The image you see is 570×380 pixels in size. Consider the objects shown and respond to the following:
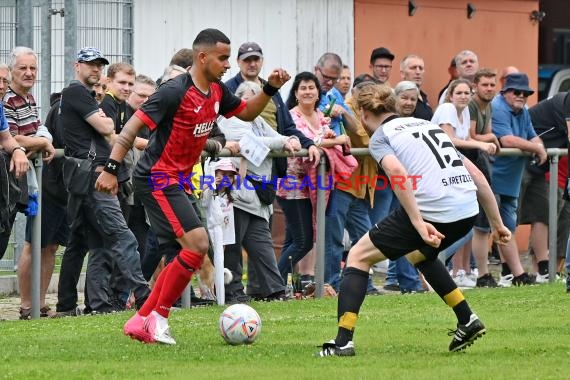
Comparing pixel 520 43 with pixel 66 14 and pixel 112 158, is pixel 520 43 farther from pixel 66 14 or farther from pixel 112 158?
pixel 112 158

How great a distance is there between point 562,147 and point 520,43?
571 cm

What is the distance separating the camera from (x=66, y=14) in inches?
592

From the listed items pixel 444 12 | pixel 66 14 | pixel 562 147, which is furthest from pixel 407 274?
pixel 444 12

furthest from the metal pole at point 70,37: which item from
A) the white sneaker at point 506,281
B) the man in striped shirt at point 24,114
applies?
the white sneaker at point 506,281

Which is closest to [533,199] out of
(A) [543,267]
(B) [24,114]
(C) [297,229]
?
(A) [543,267]

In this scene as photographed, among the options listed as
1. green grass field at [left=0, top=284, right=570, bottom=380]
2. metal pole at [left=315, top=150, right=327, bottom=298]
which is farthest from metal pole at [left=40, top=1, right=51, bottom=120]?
green grass field at [left=0, top=284, right=570, bottom=380]

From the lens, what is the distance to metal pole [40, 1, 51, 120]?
1529 centimetres

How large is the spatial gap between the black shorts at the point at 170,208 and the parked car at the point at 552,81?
1471 centimetres

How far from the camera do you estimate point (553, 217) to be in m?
15.8

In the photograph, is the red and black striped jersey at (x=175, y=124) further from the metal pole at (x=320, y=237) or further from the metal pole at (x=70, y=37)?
the metal pole at (x=70, y=37)

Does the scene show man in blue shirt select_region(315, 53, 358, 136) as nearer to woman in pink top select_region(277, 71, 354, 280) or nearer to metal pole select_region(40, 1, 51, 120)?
woman in pink top select_region(277, 71, 354, 280)

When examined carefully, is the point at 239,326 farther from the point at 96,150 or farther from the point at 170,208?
the point at 96,150

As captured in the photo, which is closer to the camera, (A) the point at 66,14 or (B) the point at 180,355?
(B) the point at 180,355

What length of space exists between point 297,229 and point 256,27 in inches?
206
